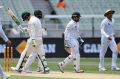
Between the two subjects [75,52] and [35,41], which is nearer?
[35,41]

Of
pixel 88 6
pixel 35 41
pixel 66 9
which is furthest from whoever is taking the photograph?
pixel 66 9

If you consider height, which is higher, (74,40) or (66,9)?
(66,9)

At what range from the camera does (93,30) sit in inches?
1432

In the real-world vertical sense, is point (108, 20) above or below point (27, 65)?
above

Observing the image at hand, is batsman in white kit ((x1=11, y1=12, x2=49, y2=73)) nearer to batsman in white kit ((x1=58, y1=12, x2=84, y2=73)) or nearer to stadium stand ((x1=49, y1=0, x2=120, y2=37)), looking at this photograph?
batsman in white kit ((x1=58, y1=12, x2=84, y2=73))

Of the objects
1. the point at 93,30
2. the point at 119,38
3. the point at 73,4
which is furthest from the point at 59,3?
the point at 119,38

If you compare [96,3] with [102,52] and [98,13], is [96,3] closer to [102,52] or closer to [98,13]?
[98,13]

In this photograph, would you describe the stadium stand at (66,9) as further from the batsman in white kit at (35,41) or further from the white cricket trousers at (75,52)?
the batsman in white kit at (35,41)

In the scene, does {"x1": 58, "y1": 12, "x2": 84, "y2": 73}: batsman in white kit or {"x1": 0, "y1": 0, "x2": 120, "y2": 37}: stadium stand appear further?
{"x1": 0, "y1": 0, "x2": 120, "y2": 37}: stadium stand

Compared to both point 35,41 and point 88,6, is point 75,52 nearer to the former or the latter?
point 35,41

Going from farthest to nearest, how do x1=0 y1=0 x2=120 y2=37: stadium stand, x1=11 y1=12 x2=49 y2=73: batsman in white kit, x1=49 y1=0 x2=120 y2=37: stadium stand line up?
1. x1=49 y1=0 x2=120 y2=37: stadium stand
2. x1=0 y1=0 x2=120 y2=37: stadium stand
3. x1=11 y1=12 x2=49 y2=73: batsman in white kit

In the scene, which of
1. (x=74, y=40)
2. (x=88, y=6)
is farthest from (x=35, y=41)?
(x=88, y=6)

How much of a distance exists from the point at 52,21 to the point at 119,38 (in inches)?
382

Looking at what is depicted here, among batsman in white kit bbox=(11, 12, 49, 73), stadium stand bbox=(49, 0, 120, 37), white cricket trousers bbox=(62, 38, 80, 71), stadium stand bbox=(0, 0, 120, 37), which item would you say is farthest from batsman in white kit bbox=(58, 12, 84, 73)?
stadium stand bbox=(49, 0, 120, 37)
